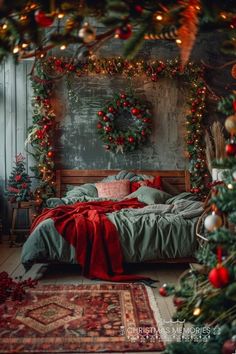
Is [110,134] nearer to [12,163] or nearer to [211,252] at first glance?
[12,163]

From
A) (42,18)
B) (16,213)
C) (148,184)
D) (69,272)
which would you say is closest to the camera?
(42,18)

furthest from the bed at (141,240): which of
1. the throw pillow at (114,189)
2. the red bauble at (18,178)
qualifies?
the red bauble at (18,178)

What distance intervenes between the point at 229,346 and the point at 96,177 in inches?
204

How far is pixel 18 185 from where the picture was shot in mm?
5875

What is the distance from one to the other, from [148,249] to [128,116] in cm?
309

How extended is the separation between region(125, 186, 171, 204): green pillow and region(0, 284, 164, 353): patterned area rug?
188 cm

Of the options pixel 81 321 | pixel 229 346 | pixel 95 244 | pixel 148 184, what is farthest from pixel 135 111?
pixel 229 346

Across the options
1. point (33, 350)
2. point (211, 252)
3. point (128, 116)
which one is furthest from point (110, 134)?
point (211, 252)

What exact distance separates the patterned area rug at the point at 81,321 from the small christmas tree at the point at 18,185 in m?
2.27

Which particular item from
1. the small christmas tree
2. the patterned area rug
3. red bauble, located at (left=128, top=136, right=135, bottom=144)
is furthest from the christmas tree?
red bauble, located at (left=128, top=136, right=135, bottom=144)

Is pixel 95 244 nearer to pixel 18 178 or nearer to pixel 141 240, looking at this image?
pixel 141 240

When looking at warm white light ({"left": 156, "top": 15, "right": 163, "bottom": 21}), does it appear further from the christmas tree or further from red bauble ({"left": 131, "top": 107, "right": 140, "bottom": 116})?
red bauble ({"left": 131, "top": 107, "right": 140, "bottom": 116})

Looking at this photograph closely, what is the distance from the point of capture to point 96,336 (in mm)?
2691

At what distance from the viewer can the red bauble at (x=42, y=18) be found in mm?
1302
